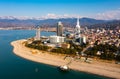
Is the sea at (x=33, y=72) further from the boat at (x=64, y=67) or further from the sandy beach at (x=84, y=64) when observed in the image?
the sandy beach at (x=84, y=64)

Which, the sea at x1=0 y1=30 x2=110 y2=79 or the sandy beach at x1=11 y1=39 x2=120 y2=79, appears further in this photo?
the sandy beach at x1=11 y1=39 x2=120 y2=79

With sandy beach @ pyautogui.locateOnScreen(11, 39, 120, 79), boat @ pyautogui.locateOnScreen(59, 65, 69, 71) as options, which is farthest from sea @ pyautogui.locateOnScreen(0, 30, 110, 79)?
sandy beach @ pyautogui.locateOnScreen(11, 39, 120, 79)

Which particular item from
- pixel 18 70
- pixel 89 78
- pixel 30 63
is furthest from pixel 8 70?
pixel 89 78

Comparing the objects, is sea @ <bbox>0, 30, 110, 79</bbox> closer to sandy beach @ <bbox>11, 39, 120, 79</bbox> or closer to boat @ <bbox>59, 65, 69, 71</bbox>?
boat @ <bbox>59, 65, 69, 71</bbox>

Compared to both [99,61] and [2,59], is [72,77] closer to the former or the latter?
[99,61]

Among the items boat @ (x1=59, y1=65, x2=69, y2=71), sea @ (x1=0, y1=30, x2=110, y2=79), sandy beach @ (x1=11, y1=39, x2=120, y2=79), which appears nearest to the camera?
sea @ (x1=0, y1=30, x2=110, y2=79)

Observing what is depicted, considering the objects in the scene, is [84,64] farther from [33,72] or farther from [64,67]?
[33,72]

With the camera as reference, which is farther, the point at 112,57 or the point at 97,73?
the point at 112,57

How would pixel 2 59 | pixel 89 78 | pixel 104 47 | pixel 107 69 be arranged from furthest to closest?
1. pixel 104 47
2. pixel 2 59
3. pixel 107 69
4. pixel 89 78

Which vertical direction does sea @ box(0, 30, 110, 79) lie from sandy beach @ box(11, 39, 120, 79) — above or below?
below

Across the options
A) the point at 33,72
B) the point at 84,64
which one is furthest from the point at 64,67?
the point at 33,72

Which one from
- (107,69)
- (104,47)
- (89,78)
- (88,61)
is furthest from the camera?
(104,47)
